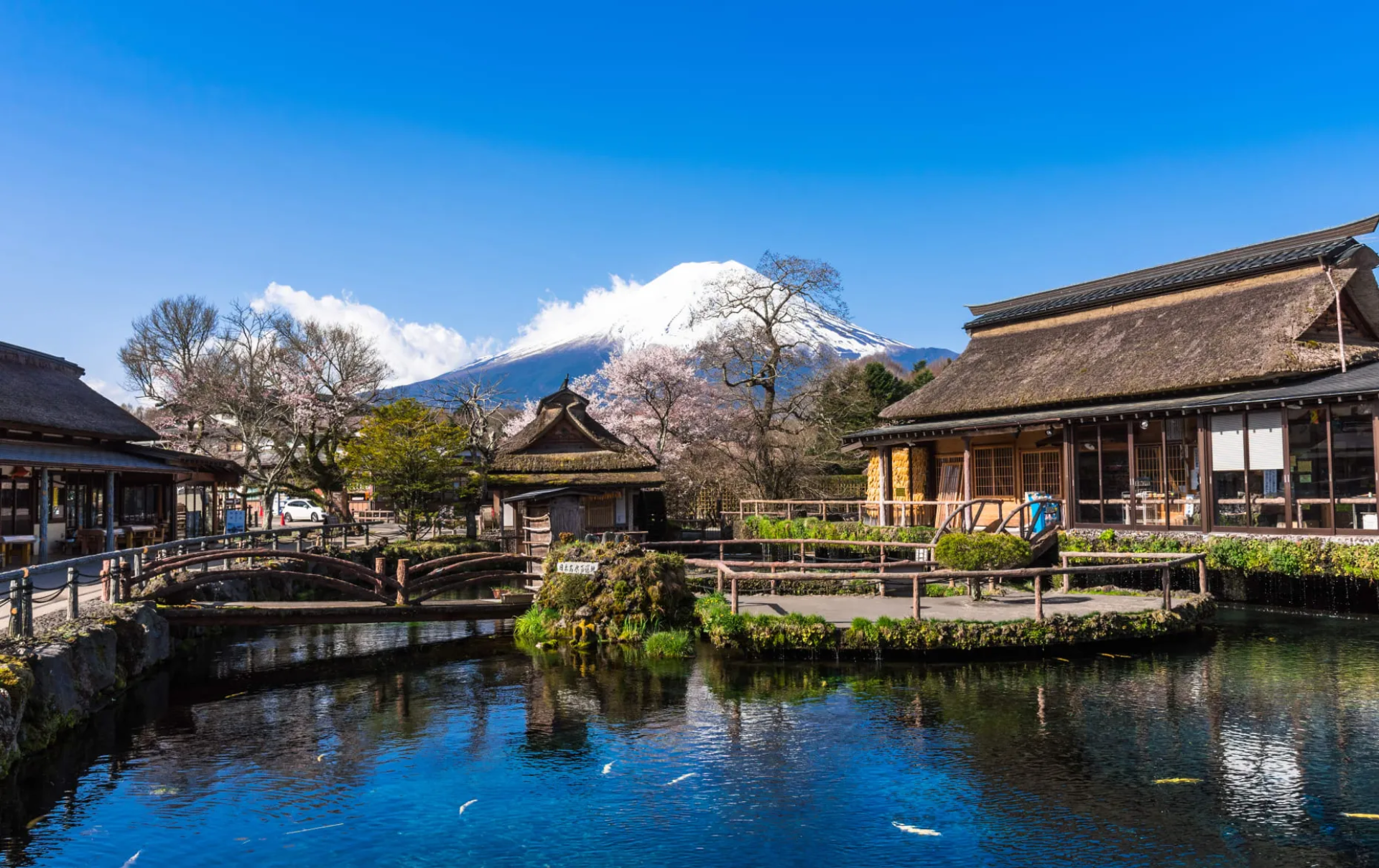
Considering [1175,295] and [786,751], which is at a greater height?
[1175,295]

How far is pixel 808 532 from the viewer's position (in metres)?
29.0

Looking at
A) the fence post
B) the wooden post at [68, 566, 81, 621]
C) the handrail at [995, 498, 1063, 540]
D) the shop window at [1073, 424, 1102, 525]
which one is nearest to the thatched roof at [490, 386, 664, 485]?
the handrail at [995, 498, 1063, 540]

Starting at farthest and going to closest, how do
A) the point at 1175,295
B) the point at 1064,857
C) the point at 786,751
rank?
the point at 1175,295, the point at 786,751, the point at 1064,857

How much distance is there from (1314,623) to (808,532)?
14181 mm

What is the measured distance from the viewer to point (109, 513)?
24016 millimetres

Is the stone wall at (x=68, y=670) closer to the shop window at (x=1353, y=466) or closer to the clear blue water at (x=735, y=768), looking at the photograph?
the clear blue water at (x=735, y=768)

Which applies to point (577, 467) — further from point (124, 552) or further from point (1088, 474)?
point (124, 552)

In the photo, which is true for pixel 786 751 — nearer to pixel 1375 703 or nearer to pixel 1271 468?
pixel 1375 703

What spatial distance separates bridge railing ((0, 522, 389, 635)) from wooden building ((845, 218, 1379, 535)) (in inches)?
761

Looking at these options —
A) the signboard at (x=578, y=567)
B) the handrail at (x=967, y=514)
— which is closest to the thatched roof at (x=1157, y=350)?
the handrail at (x=967, y=514)

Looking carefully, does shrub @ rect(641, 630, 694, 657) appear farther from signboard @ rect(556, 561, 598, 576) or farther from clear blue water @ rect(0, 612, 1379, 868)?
signboard @ rect(556, 561, 598, 576)

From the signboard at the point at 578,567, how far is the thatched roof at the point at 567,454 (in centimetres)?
1548

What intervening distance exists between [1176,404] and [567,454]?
2061 centimetres

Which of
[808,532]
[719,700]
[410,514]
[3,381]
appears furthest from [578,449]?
[719,700]
